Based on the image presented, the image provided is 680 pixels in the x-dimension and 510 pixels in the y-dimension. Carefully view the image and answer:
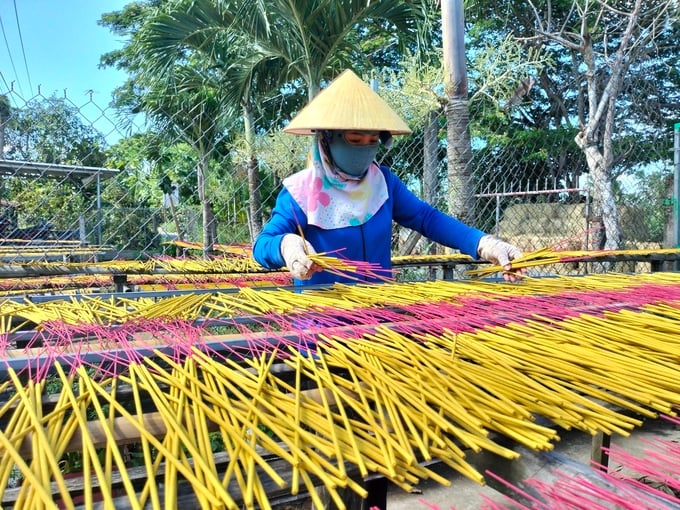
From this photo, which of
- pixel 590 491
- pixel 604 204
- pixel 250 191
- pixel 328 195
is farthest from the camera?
pixel 604 204

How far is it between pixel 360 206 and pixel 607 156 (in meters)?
5.89

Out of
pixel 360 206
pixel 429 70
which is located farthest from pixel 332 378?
pixel 429 70

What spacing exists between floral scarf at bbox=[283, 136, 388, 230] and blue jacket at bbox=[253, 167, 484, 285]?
0.10 feet

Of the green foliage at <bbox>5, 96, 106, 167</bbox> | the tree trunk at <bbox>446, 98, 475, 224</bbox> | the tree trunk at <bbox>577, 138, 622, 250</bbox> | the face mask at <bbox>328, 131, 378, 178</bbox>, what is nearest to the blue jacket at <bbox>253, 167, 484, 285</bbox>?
the face mask at <bbox>328, 131, 378, 178</bbox>

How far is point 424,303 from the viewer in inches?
50.8

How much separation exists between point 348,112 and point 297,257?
26.6 inches

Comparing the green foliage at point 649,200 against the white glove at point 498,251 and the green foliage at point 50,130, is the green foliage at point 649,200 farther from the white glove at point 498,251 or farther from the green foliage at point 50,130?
the green foliage at point 50,130

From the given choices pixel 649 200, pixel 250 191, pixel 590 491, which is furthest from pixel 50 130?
pixel 649 200

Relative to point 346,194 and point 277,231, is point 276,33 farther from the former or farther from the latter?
point 277,231

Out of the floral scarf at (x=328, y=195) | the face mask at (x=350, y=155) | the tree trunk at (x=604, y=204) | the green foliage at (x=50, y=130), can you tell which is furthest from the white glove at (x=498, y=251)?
the tree trunk at (x=604, y=204)

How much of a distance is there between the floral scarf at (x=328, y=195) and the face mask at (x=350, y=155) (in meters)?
0.03

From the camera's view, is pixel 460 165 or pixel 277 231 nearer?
pixel 277 231

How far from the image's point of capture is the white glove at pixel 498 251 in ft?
5.88

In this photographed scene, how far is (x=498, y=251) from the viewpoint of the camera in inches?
71.1
